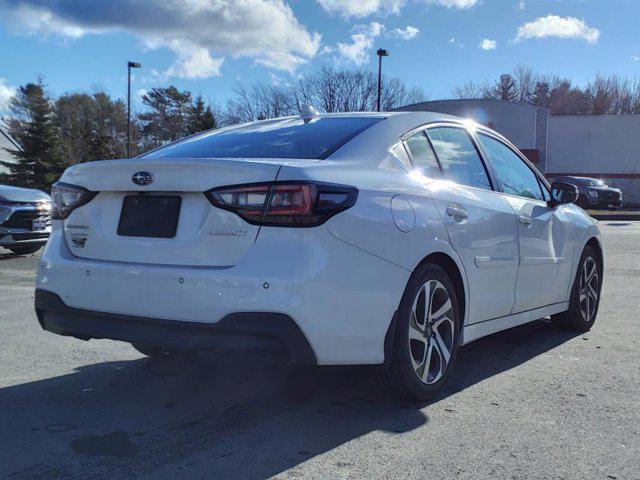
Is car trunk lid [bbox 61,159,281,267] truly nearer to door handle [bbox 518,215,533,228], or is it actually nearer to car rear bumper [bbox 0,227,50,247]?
door handle [bbox 518,215,533,228]

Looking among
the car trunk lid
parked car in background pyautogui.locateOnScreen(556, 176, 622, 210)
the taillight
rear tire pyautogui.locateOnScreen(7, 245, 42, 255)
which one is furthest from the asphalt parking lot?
parked car in background pyautogui.locateOnScreen(556, 176, 622, 210)

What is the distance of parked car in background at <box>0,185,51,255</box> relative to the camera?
10.4m

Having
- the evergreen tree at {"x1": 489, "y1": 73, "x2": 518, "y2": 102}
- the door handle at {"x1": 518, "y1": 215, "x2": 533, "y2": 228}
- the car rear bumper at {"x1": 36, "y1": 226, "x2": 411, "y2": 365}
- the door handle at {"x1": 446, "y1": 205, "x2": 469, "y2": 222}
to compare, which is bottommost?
the car rear bumper at {"x1": 36, "y1": 226, "x2": 411, "y2": 365}

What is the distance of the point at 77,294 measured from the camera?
3.34 meters

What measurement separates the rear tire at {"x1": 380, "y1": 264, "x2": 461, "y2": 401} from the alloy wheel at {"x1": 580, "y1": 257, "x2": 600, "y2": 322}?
235 centimetres

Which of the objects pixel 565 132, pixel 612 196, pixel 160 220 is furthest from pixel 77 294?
pixel 565 132

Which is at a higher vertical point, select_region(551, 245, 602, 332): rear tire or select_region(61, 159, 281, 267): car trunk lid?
select_region(61, 159, 281, 267): car trunk lid

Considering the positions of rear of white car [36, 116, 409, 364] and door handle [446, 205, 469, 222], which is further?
door handle [446, 205, 469, 222]

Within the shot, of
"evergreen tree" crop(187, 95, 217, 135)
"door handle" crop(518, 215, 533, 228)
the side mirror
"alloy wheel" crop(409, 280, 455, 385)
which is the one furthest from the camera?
"evergreen tree" crop(187, 95, 217, 135)

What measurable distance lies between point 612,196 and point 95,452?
3252 centimetres

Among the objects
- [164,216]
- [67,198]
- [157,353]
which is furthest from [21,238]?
[164,216]

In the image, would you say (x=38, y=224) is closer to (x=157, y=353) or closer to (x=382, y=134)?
(x=157, y=353)

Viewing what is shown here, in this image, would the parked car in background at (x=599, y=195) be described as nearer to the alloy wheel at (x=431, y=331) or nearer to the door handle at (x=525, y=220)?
the door handle at (x=525, y=220)

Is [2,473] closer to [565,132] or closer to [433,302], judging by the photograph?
[433,302]
